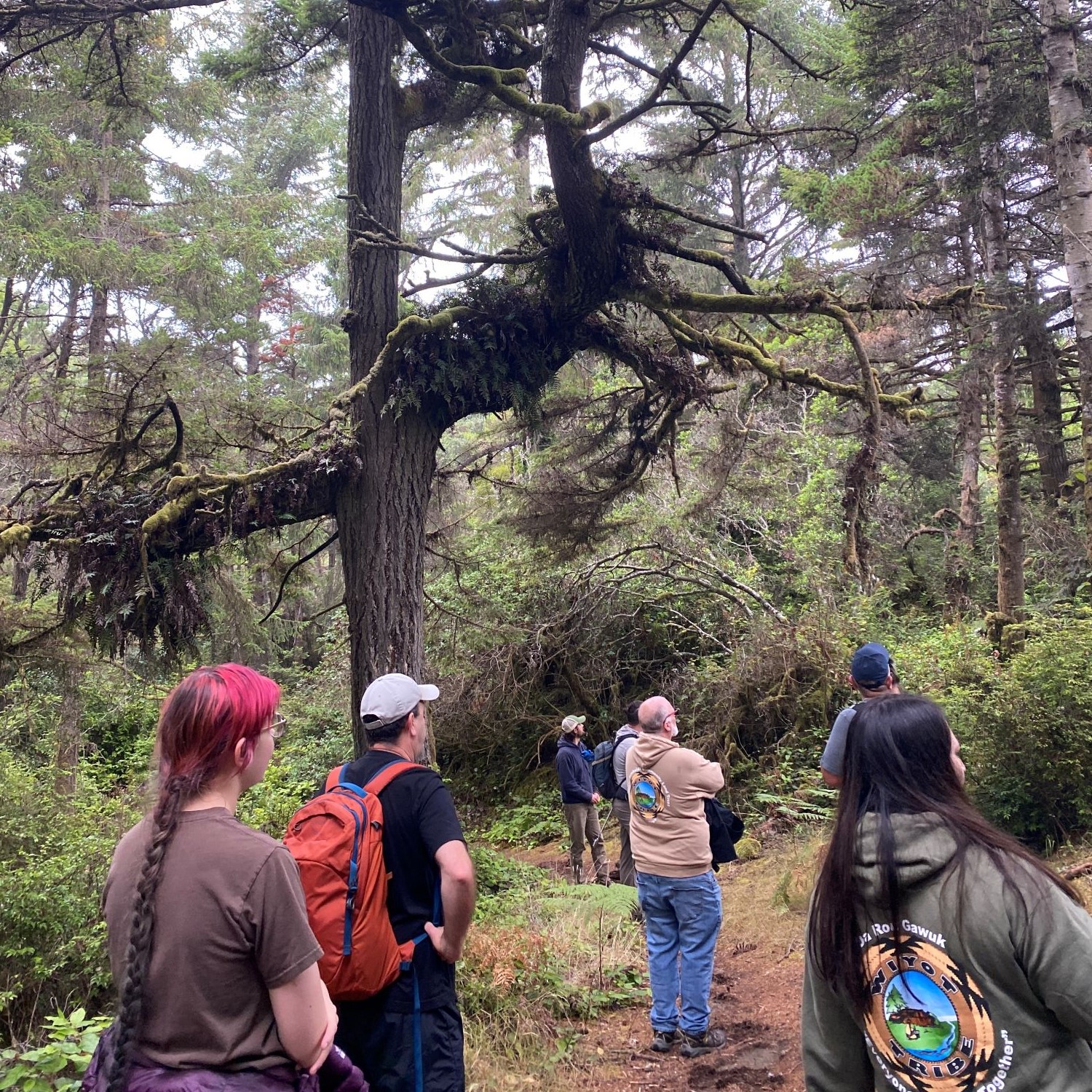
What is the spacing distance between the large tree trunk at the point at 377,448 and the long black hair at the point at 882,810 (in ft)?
15.6

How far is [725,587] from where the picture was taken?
12859 mm

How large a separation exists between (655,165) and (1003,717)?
5647 millimetres

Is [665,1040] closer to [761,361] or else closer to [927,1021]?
[927,1021]

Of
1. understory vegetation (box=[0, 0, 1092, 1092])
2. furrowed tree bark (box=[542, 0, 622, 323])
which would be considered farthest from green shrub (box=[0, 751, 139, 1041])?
furrowed tree bark (box=[542, 0, 622, 323])

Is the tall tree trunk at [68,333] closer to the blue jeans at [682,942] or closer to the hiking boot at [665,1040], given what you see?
the blue jeans at [682,942]

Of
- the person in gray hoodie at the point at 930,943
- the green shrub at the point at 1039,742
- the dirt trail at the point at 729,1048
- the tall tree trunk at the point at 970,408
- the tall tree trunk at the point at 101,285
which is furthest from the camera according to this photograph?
the tall tree trunk at the point at 101,285

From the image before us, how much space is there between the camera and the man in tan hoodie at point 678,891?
16.0 ft

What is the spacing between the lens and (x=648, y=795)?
5.10 metres

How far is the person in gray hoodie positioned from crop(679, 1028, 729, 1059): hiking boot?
3.21m

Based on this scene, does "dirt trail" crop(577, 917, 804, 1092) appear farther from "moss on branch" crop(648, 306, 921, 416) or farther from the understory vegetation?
"moss on branch" crop(648, 306, 921, 416)

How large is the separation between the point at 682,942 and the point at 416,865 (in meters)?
2.70

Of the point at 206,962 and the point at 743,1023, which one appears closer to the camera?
the point at 206,962

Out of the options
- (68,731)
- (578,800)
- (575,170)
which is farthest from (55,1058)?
(68,731)

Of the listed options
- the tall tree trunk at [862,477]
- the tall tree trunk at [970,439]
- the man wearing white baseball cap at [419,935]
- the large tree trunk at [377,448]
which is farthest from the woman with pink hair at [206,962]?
the tall tree trunk at [970,439]
